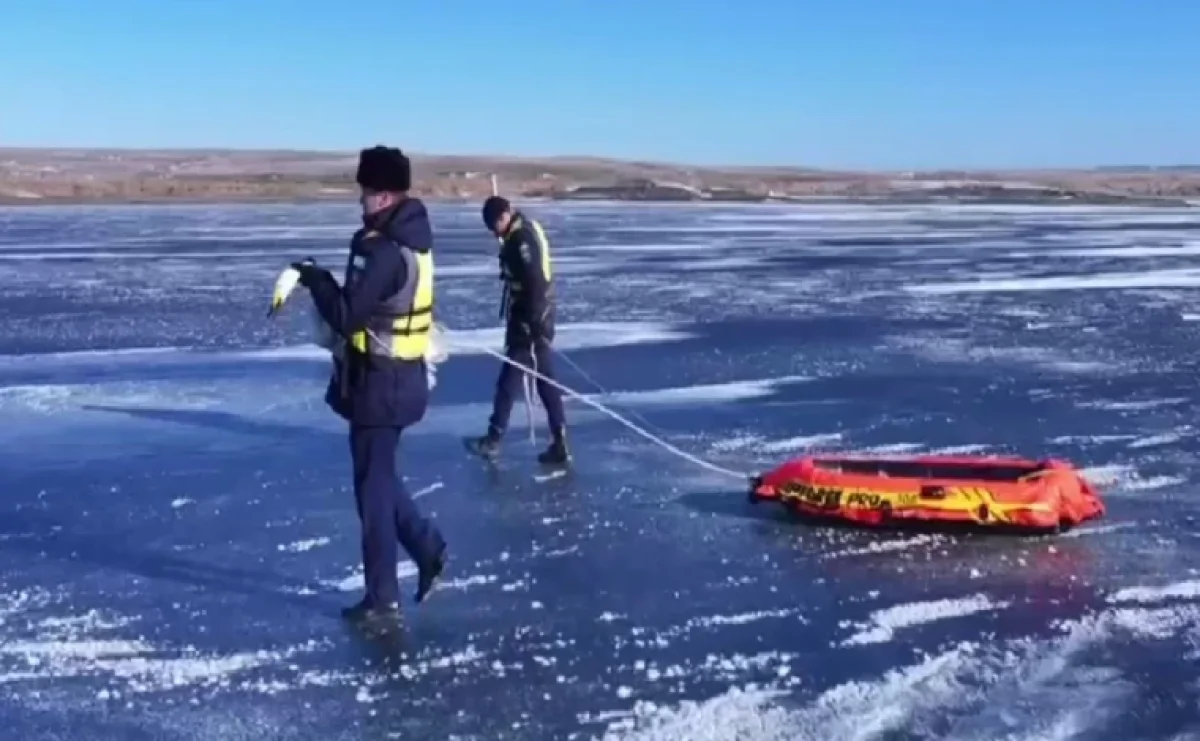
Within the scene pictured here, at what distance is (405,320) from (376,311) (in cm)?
12

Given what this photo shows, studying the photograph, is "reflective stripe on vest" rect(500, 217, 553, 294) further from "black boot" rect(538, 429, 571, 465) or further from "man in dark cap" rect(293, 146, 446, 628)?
"man in dark cap" rect(293, 146, 446, 628)

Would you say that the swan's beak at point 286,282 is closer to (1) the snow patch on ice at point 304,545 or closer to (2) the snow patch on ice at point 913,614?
(1) the snow patch on ice at point 304,545

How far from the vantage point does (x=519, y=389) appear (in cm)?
934

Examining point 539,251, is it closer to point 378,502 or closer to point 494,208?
point 494,208

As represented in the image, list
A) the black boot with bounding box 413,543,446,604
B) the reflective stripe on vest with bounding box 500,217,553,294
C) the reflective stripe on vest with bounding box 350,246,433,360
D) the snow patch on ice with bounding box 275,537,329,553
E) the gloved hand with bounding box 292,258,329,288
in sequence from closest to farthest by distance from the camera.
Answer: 1. the gloved hand with bounding box 292,258,329,288
2. the reflective stripe on vest with bounding box 350,246,433,360
3. the black boot with bounding box 413,543,446,604
4. the snow patch on ice with bounding box 275,537,329,553
5. the reflective stripe on vest with bounding box 500,217,553,294

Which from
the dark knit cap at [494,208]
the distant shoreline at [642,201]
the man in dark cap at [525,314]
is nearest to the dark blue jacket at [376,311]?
the dark knit cap at [494,208]

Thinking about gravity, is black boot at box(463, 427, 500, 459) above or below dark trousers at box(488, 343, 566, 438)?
below

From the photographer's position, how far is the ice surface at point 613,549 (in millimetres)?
5082

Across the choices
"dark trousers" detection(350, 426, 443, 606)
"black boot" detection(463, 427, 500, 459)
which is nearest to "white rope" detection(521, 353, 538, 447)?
"black boot" detection(463, 427, 500, 459)

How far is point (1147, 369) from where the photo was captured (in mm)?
12688

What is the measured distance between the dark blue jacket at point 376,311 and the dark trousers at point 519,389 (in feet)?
10.1

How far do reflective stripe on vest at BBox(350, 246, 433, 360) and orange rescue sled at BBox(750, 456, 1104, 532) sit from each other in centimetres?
246

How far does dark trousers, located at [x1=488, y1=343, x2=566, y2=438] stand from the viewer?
900 centimetres

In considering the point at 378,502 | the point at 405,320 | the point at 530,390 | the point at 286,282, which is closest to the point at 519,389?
the point at 530,390
